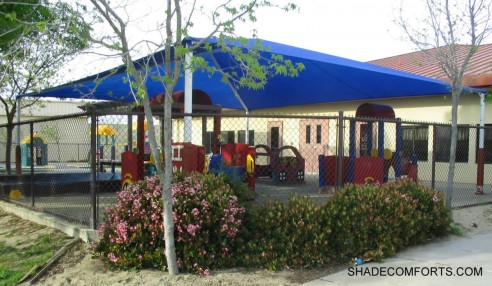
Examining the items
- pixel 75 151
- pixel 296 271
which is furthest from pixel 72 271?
pixel 75 151

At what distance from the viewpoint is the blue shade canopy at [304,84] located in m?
10.9

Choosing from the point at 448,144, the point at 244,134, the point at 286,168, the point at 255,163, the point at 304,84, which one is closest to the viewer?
the point at 255,163

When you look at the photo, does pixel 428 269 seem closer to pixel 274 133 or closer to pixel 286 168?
pixel 286 168

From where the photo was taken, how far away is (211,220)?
5.55 metres

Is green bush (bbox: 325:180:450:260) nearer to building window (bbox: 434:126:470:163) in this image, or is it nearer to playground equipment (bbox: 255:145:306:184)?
playground equipment (bbox: 255:145:306:184)

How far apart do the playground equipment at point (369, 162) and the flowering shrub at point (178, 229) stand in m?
5.14

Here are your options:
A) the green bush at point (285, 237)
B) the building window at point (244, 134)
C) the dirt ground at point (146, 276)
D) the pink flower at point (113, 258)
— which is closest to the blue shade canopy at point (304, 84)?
the building window at point (244, 134)

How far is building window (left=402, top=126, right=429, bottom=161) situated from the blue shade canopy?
6.80 feet

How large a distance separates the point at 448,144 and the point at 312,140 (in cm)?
558

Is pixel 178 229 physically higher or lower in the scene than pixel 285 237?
higher

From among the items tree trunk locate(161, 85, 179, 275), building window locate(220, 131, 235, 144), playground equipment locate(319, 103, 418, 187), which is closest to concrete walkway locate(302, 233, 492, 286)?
tree trunk locate(161, 85, 179, 275)

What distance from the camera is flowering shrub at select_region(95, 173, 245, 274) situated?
214 inches

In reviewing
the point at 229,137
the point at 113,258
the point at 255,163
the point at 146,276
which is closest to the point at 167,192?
the point at 146,276

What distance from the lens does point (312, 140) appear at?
19.6 metres
